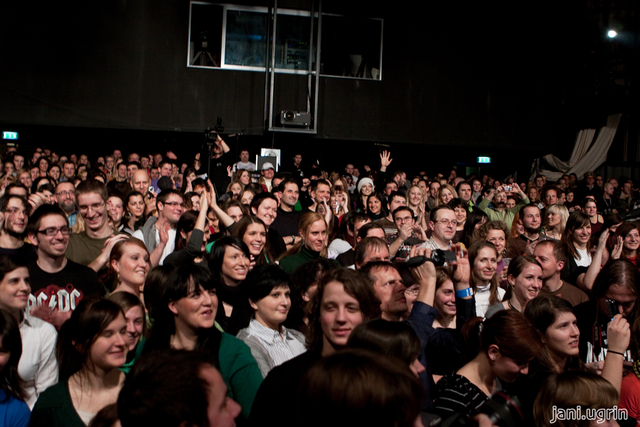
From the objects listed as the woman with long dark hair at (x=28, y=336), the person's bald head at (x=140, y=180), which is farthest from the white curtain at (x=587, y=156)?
the woman with long dark hair at (x=28, y=336)

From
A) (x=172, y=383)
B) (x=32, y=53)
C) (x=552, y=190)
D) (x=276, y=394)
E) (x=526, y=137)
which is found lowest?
(x=276, y=394)

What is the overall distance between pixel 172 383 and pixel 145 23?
1225 cm

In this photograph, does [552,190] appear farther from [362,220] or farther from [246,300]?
[246,300]

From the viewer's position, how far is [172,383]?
1526mm

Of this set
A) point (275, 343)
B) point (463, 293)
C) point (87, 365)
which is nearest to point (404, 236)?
point (463, 293)

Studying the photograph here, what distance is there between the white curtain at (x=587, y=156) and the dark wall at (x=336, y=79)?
0.78 m

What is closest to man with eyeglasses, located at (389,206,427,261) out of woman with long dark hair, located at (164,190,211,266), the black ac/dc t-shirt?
woman with long dark hair, located at (164,190,211,266)

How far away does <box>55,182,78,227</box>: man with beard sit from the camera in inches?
249

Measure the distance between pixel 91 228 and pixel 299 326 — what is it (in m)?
2.03

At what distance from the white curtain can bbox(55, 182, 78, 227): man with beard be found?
38.5 ft

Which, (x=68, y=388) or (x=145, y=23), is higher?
(x=145, y=23)

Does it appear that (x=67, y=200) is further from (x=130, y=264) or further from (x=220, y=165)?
(x=220, y=165)

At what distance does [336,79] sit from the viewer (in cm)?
1313

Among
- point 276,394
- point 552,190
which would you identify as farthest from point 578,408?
point 552,190
